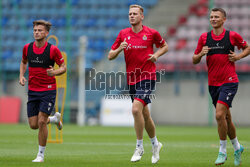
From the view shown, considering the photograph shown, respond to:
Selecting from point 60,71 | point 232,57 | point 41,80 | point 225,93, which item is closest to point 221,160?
point 225,93

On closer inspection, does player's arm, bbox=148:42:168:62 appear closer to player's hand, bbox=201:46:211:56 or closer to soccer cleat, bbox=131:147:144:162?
player's hand, bbox=201:46:211:56

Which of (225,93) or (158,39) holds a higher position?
(158,39)

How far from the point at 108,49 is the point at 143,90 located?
16.6 meters

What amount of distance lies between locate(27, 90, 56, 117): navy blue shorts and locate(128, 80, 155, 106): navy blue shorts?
1175 mm

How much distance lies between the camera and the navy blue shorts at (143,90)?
754 cm

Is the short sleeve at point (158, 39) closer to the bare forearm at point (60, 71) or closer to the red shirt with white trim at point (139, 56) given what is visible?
the red shirt with white trim at point (139, 56)

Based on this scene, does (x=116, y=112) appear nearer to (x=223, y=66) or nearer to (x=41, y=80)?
(x=41, y=80)

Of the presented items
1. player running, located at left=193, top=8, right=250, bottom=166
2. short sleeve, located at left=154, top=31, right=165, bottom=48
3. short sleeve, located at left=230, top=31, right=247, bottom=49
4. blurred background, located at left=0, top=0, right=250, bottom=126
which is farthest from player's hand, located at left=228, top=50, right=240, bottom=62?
blurred background, located at left=0, top=0, right=250, bottom=126

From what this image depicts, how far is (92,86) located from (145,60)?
15785 mm

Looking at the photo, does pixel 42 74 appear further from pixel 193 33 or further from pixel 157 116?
pixel 193 33

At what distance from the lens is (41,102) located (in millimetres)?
7613

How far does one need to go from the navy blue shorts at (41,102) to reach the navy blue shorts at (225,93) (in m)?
2.30

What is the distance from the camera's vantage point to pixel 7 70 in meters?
24.1

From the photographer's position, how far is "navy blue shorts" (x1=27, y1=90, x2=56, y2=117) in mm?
7594
